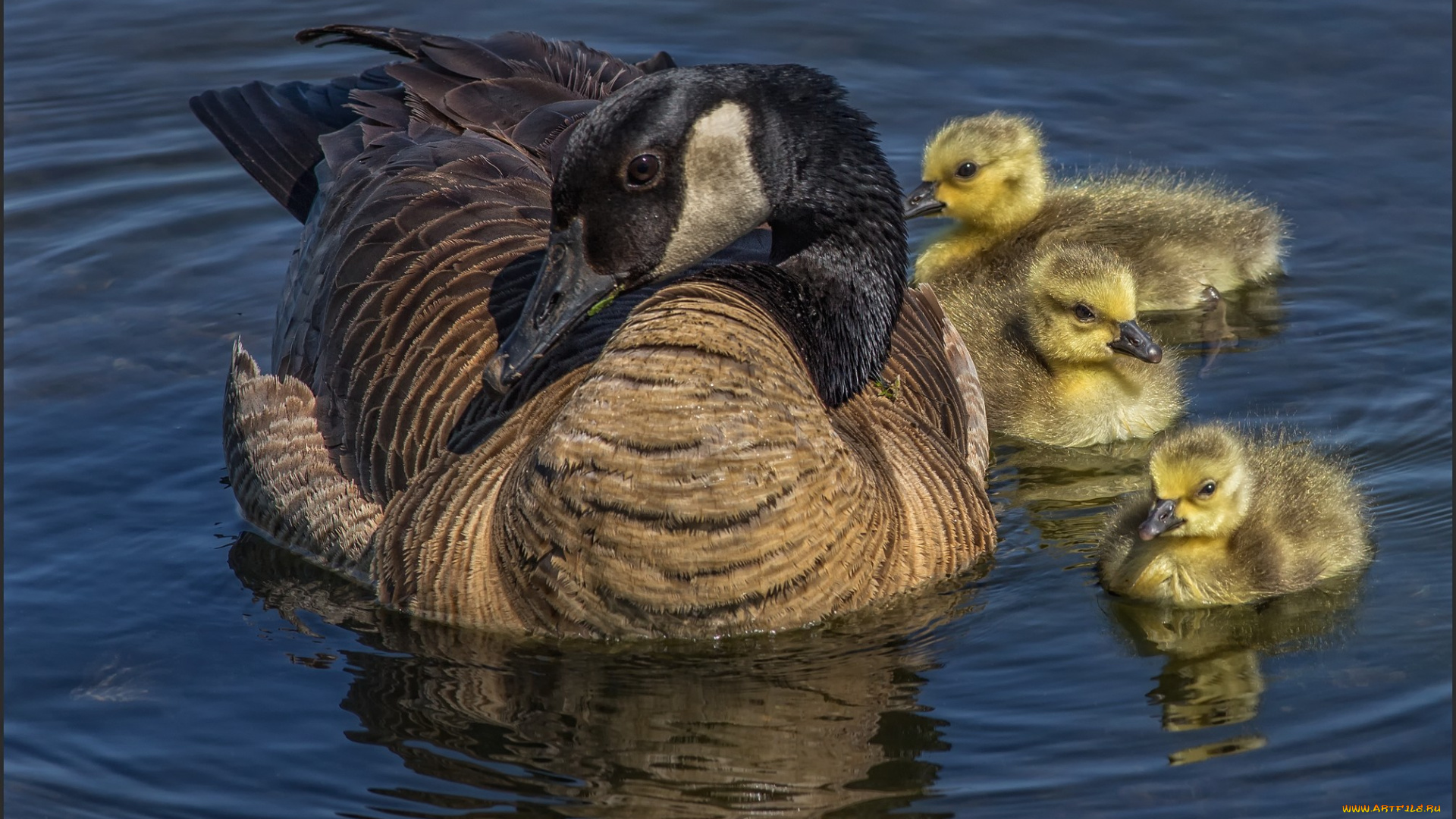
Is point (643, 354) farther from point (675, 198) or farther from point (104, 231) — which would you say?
point (104, 231)

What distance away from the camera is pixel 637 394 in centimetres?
606

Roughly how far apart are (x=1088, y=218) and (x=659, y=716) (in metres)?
4.25

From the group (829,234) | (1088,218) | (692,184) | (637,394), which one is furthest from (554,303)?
(1088,218)

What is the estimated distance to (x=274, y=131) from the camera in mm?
9133

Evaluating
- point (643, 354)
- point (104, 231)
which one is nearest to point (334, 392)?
point (643, 354)

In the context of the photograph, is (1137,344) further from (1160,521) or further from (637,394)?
(637,394)

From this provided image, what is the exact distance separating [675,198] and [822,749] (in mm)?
1867

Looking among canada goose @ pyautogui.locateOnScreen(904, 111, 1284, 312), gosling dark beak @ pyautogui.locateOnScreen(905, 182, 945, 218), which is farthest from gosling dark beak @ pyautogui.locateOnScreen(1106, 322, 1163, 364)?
gosling dark beak @ pyautogui.locateOnScreen(905, 182, 945, 218)

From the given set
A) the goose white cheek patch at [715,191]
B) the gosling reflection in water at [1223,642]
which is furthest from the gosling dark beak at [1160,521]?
the goose white cheek patch at [715,191]

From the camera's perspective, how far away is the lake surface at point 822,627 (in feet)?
19.7

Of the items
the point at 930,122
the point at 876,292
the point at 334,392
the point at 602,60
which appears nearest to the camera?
the point at 876,292

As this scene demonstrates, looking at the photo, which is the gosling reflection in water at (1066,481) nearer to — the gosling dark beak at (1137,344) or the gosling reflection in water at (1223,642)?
the gosling dark beak at (1137,344)

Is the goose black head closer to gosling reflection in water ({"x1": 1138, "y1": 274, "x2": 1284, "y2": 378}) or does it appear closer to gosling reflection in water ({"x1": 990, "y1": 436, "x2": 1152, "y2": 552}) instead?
gosling reflection in water ({"x1": 990, "y1": 436, "x2": 1152, "y2": 552})

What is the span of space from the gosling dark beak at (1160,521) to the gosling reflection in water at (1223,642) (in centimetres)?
38
